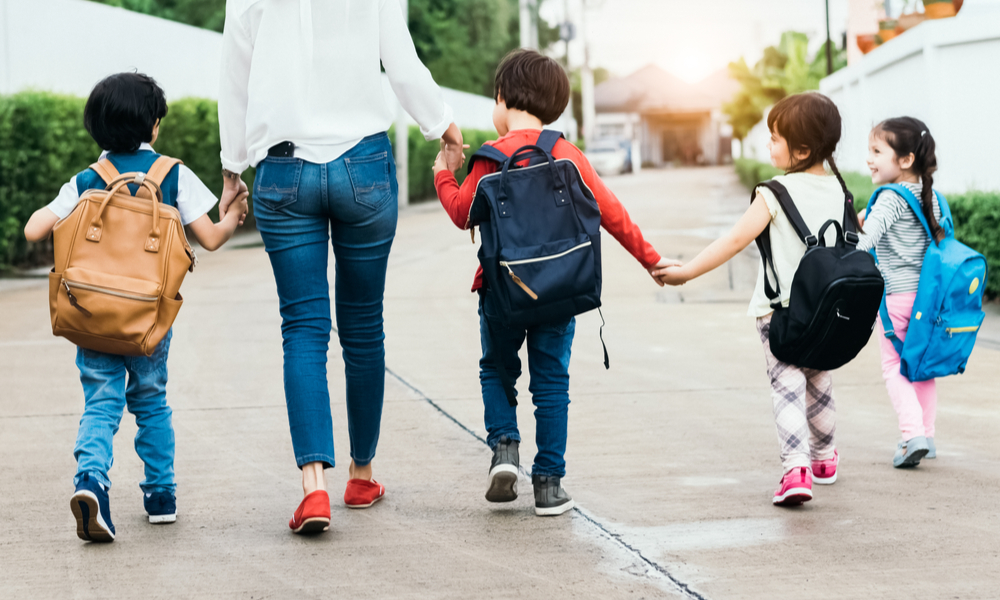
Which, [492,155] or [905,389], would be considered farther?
[905,389]

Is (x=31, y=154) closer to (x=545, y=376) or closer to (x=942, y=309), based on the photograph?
(x=545, y=376)

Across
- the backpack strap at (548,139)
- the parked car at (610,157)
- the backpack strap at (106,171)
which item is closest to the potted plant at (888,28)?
the backpack strap at (548,139)

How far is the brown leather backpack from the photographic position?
340 cm

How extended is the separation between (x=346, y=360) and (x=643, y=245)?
3.54 feet

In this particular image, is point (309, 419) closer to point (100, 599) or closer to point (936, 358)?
point (100, 599)

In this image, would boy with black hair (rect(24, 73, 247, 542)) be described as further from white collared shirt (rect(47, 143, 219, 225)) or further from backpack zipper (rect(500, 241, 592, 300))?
backpack zipper (rect(500, 241, 592, 300))

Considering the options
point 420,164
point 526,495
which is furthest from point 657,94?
point 526,495

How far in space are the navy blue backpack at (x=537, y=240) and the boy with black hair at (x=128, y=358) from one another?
2.67 feet

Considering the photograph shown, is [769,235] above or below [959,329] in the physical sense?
above

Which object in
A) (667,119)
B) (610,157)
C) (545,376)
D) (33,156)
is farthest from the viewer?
(667,119)

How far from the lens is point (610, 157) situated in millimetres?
47500

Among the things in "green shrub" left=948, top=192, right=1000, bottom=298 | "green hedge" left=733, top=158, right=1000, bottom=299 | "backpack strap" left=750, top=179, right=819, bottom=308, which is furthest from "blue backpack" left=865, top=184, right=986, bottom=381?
"green hedge" left=733, top=158, right=1000, bottom=299

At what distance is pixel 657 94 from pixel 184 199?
73.7m

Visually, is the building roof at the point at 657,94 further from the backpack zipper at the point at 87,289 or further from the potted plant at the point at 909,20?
the backpack zipper at the point at 87,289
